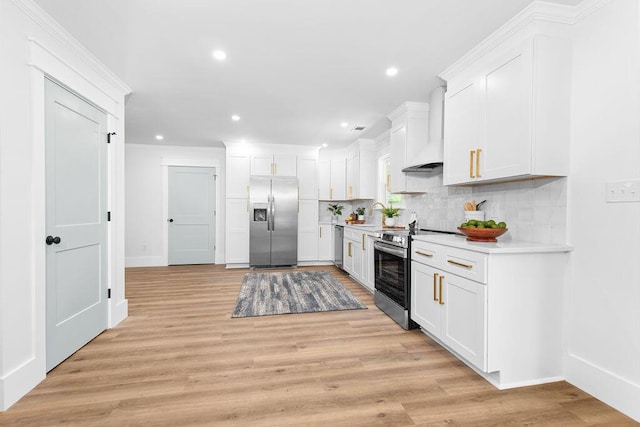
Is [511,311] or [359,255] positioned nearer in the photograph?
[511,311]

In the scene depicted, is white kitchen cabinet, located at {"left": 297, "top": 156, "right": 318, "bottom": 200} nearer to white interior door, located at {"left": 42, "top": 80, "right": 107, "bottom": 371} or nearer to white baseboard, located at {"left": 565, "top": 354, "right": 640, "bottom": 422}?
white interior door, located at {"left": 42, "top": 80, "right": 107, "bottom": 371}

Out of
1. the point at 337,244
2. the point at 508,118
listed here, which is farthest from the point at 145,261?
the point at 508,118

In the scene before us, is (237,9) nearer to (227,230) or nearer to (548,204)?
(548,204)

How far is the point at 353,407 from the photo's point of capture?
5.76 ft

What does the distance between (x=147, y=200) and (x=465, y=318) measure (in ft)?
20.4

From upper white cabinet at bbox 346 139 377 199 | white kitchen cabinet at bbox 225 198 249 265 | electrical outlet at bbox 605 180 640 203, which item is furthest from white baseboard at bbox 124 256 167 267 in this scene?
electrical outlet at bbox 605 180 640 203

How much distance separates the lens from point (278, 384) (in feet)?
6.53

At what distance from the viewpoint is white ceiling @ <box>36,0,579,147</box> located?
199 cm

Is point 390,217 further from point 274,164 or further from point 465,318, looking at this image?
point 274,164

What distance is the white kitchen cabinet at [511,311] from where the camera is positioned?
6.34 feet

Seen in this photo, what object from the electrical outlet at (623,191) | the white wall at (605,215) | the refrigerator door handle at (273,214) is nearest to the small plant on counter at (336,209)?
the refrigerator door handle at (273,214)

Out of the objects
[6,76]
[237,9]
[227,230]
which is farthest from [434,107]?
[227,230]

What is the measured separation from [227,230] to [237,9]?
4490 mm

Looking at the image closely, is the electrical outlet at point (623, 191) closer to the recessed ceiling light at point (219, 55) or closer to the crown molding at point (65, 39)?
the recessed ceiling light at point (219, 55)
